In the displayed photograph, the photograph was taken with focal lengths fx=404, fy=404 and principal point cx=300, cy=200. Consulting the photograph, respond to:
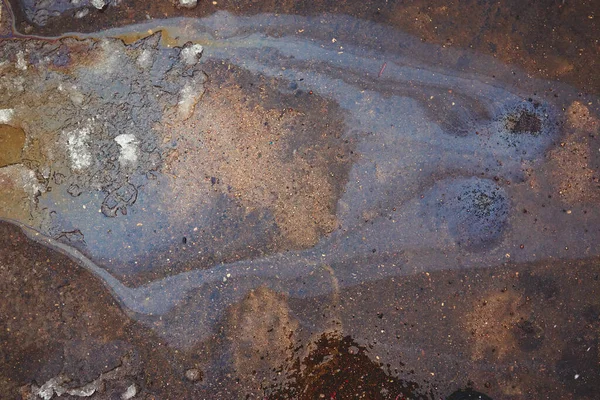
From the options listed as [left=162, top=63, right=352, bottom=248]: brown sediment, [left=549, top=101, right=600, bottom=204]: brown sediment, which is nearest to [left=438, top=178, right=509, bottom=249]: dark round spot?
[left=549, top=101, right=600, bottom=204]: brown sediment

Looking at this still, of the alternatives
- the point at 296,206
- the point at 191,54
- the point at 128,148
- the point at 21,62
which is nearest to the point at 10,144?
the point at 21,62

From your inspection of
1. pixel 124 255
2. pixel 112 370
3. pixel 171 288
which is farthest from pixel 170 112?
pixel 112 370

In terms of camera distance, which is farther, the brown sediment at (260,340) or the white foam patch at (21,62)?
the white foam patch at (21,62)

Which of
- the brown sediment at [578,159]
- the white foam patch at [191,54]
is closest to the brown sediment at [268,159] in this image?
the white foam patch at [191,54]

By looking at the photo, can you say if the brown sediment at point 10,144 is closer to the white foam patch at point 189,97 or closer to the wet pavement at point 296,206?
the wet pavement at point 296,206

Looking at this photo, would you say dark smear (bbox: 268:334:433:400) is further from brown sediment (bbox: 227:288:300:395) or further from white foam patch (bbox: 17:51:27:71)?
white foam patch (bbox: 17:51:27:71)

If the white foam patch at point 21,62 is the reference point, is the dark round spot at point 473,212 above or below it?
below
